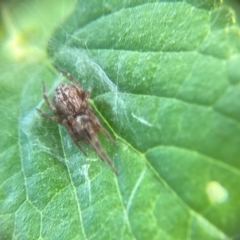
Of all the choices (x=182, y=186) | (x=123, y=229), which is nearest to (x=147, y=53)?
(x=182, y=186)

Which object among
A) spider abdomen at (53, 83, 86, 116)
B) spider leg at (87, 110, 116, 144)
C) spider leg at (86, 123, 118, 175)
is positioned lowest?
spider leg at (86, 123, 118, 175)

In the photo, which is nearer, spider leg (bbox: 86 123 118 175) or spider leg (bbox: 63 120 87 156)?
spider leg (bbox: 86 123 118 175)

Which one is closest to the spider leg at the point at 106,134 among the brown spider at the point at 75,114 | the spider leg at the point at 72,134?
the brown spider at the point at 75,114

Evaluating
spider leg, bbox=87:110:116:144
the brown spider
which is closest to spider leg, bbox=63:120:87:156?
the brown spider

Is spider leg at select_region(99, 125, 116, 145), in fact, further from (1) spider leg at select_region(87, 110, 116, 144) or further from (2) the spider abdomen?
(2) the spider abdomen

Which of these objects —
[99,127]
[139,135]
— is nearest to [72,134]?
[99,127]

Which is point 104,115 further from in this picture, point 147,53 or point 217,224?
point 217,224

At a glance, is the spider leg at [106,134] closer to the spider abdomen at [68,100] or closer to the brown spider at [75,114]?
the brown spider at [75,114]

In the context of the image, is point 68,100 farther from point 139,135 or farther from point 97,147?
point 139,135
